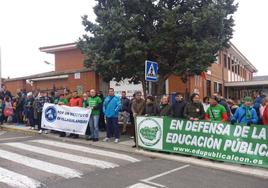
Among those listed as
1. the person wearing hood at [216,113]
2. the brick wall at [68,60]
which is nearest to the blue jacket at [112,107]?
the person wearing hood at [216,113]

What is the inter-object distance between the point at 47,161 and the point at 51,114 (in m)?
5.25

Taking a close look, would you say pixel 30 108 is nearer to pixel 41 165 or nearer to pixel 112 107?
pixel 112 107

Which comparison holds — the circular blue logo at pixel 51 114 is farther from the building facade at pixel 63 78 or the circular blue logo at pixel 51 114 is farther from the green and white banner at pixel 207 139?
the green and white banner at pixel 207 139

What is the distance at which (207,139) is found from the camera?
9.68 m

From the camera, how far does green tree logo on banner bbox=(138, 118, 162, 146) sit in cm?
1078

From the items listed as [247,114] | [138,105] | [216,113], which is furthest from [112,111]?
[247,114]

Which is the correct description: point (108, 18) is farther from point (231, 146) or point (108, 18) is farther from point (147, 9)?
point (231, 146)

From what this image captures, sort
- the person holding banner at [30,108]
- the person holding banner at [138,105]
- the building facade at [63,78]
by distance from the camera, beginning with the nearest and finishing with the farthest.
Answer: the person holding banner at [138,105] < the person holding banner at [30,108] < the building facade at [63,78]

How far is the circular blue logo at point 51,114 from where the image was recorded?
1411 centimetres

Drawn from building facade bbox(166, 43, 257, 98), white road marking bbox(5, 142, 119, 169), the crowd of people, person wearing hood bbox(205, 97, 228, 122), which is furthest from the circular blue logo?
building facade bbox(166, 43, 257, 98)

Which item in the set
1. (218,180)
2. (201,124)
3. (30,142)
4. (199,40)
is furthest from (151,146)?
(199,40)

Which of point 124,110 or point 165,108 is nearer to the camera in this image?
point 165,108

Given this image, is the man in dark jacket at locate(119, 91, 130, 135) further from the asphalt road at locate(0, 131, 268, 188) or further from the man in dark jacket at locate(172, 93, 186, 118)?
the man in dark jacket at locate(172, 93, 186, 118)

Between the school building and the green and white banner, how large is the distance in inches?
90.5
